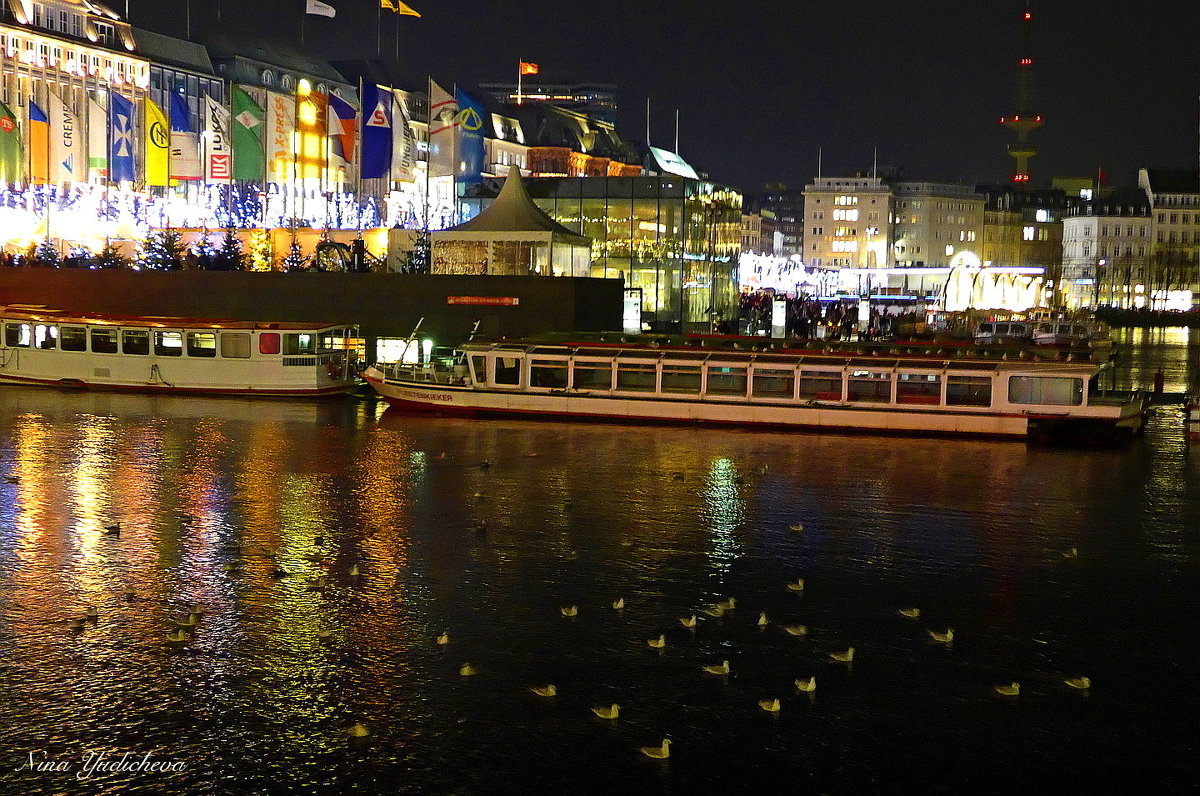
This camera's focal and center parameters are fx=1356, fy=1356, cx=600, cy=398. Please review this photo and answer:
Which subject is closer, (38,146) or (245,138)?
(245,138)

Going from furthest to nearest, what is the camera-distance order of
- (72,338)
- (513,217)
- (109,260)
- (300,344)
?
(109,260), (513,217), (72,338), (300,344)

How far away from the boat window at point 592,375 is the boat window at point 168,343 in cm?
1353

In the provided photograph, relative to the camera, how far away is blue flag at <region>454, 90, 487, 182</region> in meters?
72.5

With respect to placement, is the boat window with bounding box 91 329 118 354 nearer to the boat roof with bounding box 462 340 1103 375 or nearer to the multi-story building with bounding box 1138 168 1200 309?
the boat roof with bounding box 462 340 1103 375

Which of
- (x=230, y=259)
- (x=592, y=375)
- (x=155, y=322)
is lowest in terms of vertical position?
(x=592, y=375)

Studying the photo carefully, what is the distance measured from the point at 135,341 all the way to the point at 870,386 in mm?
23543

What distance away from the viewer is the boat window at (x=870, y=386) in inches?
1500

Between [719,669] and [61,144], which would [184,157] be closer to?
[61,144]

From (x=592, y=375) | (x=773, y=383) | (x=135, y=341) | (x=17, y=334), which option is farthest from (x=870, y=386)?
(x=17, y=334)

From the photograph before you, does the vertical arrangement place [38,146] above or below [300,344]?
above

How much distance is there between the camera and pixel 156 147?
74688 mm

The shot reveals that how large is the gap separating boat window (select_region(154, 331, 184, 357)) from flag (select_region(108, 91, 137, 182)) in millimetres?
39515

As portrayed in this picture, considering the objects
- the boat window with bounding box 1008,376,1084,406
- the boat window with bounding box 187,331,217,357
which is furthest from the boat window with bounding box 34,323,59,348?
the boat window with bounding box 1008,376,1084,406

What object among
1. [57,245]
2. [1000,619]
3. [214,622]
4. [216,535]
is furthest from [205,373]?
[57,245]
